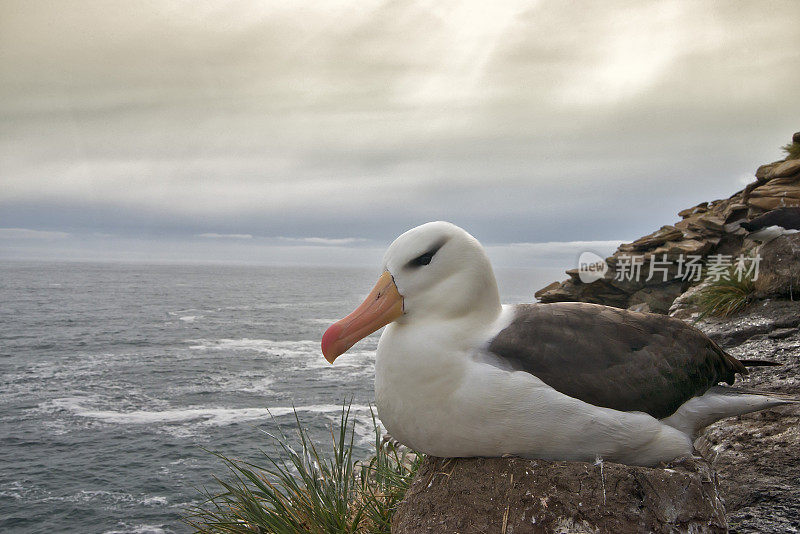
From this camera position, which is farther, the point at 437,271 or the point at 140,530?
the point at 140,530

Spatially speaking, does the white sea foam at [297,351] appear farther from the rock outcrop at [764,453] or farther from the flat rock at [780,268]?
the rock outcrop at [764,453]

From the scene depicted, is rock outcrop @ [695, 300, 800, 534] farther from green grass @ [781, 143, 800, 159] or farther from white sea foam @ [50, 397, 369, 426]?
white sea foam @ [50, 397, 369, 426]

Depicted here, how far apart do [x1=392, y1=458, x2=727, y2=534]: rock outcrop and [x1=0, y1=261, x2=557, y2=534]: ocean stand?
1068mm

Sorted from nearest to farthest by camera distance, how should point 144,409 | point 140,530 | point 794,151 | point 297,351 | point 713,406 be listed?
point 713,406 < point 794,151 < point 140,530 < point 144,409 < point 297,351

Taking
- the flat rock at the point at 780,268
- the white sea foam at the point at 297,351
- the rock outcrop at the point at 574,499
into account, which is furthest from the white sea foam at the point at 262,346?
the rock outcrop at the point at 574,499

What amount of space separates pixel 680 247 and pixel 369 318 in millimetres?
12999

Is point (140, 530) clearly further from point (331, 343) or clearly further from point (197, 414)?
point (331, 343)

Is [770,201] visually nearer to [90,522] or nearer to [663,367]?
[663,367]

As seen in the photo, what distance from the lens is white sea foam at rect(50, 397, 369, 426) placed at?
29953 mm

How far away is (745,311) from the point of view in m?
7.60

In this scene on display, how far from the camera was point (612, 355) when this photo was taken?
337 centimetres

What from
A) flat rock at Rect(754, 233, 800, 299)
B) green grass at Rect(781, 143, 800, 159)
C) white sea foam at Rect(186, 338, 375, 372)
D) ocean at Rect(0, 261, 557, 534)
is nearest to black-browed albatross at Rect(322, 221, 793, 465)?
ocean at Rect(0, 261, 557, 534)

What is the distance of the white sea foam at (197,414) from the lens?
2995 cm

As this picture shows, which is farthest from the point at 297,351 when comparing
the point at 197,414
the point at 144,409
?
the point at 197,414
